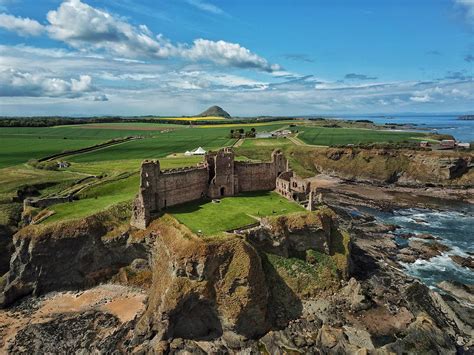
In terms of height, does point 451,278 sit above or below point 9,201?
below

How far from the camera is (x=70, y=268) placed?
42906mm

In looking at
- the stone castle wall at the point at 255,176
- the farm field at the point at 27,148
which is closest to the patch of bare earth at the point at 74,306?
the stone castle wall at the point at 255,176

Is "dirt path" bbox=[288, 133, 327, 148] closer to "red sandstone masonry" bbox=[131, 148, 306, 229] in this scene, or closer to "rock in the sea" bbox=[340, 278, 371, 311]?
"red sandstone masonry" bbox=[131, 148, 306, 229]

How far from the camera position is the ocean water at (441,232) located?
47.5 metres

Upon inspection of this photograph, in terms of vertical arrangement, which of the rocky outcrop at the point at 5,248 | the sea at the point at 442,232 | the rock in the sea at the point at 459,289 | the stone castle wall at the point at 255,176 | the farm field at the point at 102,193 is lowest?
the sea at the point at 442,232

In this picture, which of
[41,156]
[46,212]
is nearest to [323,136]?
[41,156]

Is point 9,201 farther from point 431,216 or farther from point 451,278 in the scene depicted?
point 431,216

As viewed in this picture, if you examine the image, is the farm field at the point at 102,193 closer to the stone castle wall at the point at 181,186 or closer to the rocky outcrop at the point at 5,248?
the stone castle wall at the point at 181,186

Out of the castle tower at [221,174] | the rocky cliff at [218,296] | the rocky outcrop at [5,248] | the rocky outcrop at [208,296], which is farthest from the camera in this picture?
the castle tower at [221,174]

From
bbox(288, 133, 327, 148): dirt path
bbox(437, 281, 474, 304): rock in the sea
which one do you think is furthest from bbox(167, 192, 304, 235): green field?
bbox(288, 133, 327, 148): dirt path

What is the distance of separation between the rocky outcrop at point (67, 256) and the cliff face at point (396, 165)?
3239 inches

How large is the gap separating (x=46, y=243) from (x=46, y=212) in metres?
6.25

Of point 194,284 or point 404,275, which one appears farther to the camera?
point 404,275

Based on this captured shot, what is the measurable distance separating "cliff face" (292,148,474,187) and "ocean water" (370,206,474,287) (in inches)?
863
